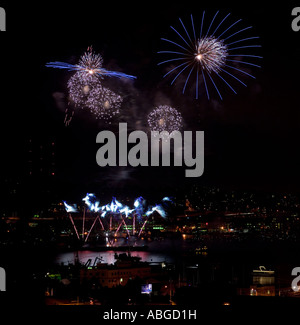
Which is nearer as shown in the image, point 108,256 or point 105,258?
point 105,258

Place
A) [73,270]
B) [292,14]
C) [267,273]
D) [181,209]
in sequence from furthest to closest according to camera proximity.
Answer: [181,209]
[73,270]
[267,273]
[292,14]

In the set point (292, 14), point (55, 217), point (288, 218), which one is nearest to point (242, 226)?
point (288, 218)

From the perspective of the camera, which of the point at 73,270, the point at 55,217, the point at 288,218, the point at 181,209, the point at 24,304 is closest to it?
the point at 24,304

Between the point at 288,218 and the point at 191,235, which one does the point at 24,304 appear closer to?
the point at 191,235

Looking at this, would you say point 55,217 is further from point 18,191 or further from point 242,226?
point 242,226

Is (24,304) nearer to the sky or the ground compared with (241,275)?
→ nearer to the sky

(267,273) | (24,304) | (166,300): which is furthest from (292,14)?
(267,273)
